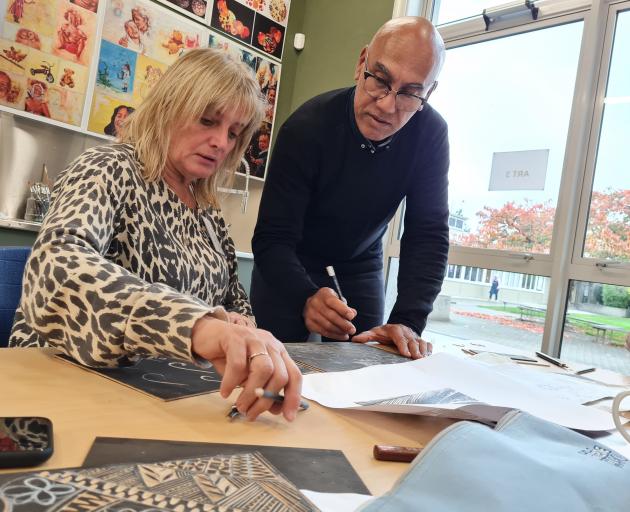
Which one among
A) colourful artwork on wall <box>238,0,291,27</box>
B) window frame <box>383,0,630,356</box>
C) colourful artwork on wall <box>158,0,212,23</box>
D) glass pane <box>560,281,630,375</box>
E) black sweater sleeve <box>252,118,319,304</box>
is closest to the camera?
black sweater sleeve <box>252,118,319,304</box>

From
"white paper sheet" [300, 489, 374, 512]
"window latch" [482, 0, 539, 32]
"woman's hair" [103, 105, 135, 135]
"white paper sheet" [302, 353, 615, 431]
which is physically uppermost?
"window latch" [482, 0, 539, 32]

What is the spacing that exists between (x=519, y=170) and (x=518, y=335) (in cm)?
78

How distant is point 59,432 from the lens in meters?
0.50

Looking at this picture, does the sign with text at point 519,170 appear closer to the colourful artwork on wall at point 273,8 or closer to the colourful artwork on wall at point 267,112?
the colourful artwork on wall at point 267,112

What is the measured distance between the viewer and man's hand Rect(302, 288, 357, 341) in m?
1.15

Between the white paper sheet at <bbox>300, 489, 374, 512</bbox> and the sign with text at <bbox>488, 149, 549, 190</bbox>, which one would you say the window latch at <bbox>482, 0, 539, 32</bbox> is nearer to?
the sign with text at <bbox>488, 149, 549, 190</bbox>

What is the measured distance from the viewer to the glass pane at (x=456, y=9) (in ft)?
9.71

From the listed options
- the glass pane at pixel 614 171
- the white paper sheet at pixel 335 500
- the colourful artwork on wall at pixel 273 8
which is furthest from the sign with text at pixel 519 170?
the white paper sheet at pixel 335 500

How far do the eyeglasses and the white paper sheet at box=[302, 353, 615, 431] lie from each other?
65 centimetres

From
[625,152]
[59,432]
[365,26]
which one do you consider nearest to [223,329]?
[59,432]

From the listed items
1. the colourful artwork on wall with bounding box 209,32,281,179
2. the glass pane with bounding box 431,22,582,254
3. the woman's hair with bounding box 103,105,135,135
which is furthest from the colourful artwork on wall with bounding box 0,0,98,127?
the glass pane with bounding box 431,22,582,254

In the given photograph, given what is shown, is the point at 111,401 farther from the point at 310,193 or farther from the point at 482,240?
the point at 482,240

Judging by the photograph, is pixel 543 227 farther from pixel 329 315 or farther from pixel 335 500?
pixel 335 500

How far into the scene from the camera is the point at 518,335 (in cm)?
261
